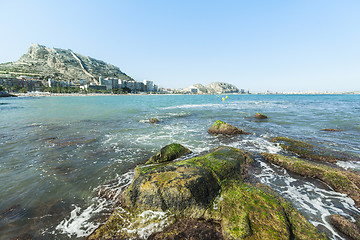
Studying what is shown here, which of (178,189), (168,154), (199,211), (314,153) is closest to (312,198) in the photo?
(199,211)

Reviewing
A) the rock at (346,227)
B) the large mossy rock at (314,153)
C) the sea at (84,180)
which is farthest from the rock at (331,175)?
the large mossy rock at (314,153)

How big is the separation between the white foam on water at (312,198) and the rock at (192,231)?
116 inches

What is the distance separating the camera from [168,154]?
8.03 m

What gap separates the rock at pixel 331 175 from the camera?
218 inches

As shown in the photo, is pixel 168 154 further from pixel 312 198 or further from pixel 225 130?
pixel 225 130

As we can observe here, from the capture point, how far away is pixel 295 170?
22.8 ft

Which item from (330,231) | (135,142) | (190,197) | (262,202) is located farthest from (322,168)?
(135,142)

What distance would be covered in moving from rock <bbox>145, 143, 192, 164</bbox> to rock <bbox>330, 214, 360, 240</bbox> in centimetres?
620

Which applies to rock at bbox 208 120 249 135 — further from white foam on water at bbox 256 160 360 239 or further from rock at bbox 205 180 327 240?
rock at bbox 205 180 327 240

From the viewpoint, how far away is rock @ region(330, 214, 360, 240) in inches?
150

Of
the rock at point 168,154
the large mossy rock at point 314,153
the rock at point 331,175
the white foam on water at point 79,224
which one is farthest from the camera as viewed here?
the large mossy rock at point 314,153

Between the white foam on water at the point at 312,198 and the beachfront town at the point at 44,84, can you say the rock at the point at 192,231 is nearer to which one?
the white foam on water at the point at 312,198

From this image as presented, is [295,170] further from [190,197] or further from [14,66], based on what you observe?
[14,66]

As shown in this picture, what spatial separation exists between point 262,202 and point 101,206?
17.0ft
